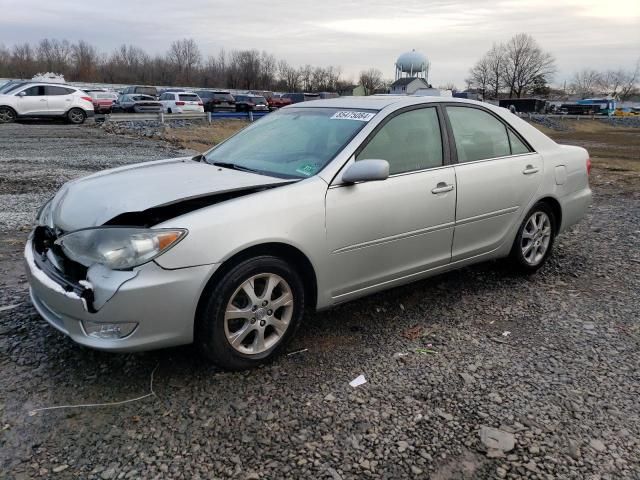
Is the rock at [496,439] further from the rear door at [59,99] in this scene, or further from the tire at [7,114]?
the tire at [7,114]

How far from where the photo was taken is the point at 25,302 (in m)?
3.95

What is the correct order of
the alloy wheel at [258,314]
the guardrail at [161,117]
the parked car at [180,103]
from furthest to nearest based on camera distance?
the parked car at [180,103] → the guardrail at [161,117] → the alloy wheel at [258,314]

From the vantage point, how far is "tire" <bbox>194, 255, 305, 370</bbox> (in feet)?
9.39

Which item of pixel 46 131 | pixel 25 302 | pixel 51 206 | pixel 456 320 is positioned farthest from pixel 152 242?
pixel 46 131

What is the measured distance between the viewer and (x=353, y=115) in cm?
383

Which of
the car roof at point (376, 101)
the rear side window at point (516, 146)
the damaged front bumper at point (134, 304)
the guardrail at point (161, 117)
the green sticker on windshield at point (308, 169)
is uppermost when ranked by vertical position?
the car roof at point (376, 101)

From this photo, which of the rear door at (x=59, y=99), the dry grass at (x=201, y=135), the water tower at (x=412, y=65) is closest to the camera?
the dry grass at (x=201, y=135)

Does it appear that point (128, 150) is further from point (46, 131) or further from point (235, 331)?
point (235, 331)

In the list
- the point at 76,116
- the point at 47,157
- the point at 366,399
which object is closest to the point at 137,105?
the point at 76,116

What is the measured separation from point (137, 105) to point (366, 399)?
29743mm

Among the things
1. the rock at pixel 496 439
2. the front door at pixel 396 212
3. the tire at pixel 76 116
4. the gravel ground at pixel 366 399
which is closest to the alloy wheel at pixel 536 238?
the gravel ground at pixel 366 399

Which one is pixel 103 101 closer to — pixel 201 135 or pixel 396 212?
pixel 201 135

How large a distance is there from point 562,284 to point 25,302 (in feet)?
14.7

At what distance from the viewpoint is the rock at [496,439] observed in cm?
253
